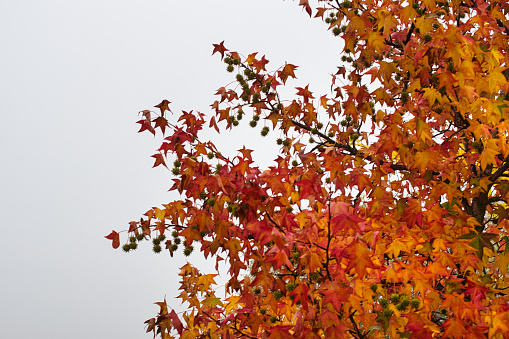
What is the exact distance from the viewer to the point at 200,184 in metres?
3.39

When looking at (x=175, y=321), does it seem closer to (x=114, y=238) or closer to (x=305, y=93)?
(x=114, y=238)

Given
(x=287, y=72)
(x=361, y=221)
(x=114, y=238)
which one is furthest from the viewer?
(x=287, y=72)

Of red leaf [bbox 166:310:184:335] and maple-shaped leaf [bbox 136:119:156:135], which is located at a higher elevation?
maple-shaped leaf [bbox 136:119:156:135]

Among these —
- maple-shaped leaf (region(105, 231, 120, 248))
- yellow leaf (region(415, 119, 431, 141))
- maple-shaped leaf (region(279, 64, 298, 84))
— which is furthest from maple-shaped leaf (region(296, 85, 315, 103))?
maple-shaped leaf (region(105, 231, 120, 248))

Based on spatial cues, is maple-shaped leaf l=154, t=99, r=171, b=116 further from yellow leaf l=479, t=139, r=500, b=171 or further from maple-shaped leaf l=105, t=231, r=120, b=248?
yellow leaf l=479, t=139, r=500, b=171

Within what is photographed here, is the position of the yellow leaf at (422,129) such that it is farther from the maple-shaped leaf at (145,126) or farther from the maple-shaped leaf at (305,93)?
the maple-shaped leaf at (145,126)

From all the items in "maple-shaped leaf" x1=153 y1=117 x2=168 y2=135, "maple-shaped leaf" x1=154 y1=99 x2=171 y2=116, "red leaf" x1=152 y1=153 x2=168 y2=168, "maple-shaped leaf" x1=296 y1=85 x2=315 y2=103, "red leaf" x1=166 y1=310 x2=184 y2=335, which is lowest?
"red leaf" x1=166 y1=310 x2=184 y2=335

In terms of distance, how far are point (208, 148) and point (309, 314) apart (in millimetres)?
1579

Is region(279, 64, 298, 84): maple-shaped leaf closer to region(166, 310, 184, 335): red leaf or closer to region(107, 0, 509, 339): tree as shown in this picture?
region(107, 0, 509, 339): tree

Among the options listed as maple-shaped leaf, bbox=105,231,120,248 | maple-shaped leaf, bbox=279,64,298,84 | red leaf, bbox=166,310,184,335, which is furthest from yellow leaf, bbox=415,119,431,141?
maple-shaped leaf, bbox=105,231,120,248

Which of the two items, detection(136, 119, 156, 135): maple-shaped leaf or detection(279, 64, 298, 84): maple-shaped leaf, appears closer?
detection(136, 119, 156, 135): maple-shaped leaf

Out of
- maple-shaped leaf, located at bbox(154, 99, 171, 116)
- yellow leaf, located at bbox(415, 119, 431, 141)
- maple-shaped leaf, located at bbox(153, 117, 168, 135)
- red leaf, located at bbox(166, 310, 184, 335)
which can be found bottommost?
red leaf, located at bbox(166, 310, 184, 335)

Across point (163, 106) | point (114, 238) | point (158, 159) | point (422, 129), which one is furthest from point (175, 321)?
point (422, 129)

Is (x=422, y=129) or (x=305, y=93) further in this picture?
(x=305, y=93)
